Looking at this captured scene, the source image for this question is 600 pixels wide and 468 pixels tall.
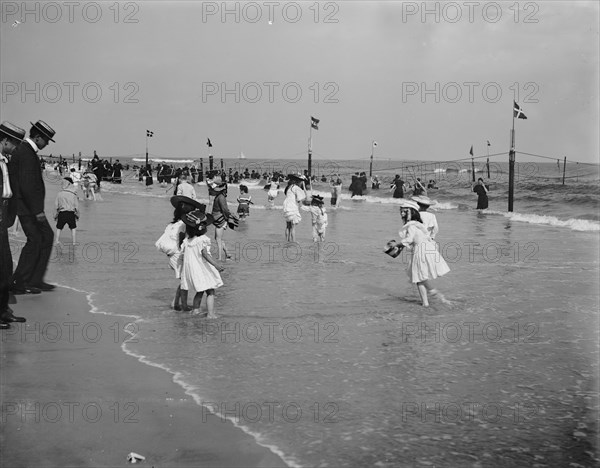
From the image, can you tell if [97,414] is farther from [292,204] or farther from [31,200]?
[292,204]

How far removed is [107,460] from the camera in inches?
178

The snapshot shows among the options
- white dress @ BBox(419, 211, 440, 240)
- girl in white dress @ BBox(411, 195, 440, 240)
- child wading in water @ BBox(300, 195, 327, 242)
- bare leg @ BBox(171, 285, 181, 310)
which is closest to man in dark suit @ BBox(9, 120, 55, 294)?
bare leg @ BBox(171, 285, 181, 310)

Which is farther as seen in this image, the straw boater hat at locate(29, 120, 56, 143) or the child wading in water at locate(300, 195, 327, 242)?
the child wading in water at locate(300, 195, 327, 242)

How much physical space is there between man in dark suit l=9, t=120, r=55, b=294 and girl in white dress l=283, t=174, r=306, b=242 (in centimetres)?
793

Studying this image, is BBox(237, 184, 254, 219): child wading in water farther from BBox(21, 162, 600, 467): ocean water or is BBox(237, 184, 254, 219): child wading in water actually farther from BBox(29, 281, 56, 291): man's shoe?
BBox(29, 281, 56, 291): man's shoe

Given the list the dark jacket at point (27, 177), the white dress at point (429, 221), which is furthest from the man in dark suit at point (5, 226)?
the white dress at point (429, 221)

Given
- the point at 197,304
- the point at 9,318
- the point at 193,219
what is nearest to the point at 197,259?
the point at 193,219

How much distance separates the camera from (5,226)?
7.86 m

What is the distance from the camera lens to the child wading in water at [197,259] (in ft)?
27.3

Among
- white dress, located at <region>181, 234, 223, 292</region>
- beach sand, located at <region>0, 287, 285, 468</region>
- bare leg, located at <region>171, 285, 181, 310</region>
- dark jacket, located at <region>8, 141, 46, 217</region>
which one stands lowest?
beach sand, located at <region>0, 287, 285, 468</region>

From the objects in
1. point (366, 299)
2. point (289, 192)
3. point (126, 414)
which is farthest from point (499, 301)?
point (289, 192)

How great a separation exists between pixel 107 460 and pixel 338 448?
1.53 m

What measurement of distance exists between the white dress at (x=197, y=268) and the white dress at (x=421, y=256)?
2717 millimetres

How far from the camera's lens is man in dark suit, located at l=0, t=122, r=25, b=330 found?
7480 millimetres
